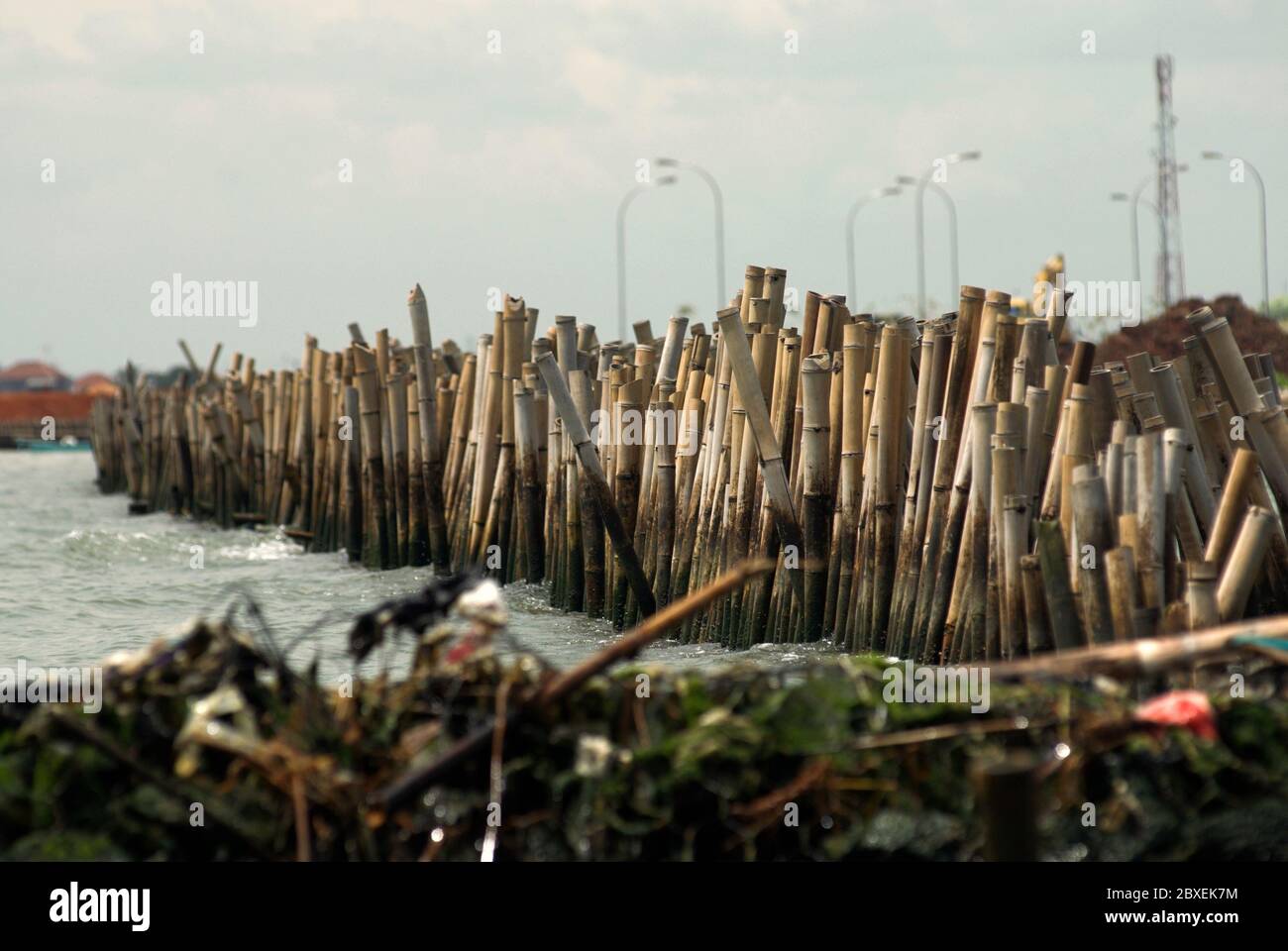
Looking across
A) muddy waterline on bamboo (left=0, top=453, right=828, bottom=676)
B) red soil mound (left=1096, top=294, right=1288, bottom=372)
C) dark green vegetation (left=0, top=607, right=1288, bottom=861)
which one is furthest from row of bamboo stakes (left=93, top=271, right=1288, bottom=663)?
red soil mound (left=1096, top=294, right=1288, bottom=372)

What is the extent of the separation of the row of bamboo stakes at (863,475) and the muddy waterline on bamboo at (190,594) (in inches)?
14.8

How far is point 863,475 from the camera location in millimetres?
11867

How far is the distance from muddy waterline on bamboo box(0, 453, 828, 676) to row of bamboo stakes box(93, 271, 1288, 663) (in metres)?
0.38

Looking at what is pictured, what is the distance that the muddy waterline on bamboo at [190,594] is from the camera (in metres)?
14.7

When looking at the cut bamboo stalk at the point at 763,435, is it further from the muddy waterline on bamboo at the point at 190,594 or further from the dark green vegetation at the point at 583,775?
the dark green vegetation at the point at 583,775

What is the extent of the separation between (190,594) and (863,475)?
42.9 feet

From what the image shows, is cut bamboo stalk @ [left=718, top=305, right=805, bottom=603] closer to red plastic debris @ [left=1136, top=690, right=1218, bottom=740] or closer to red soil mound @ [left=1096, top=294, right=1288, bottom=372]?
red plastic debris @ [left=1136, top=690, right=1218, bottom=740]

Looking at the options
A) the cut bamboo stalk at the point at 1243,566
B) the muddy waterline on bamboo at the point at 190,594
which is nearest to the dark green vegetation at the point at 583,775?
the cut bamboo stalk at the point at 1243,566

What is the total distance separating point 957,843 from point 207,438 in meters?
30.0

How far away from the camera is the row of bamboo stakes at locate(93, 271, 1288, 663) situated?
→ 8539 mm

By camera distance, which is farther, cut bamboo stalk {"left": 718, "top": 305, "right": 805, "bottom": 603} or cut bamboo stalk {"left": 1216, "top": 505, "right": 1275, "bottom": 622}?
cut bamboo stalk {"left": 718, "top": 305, "right": 805, "bottom": 603}

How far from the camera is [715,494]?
44.3 feet
